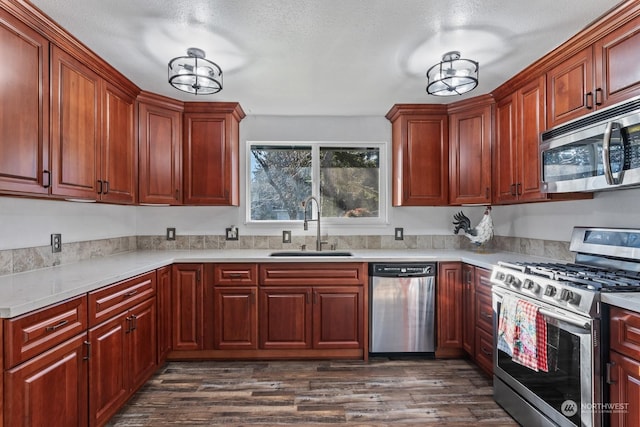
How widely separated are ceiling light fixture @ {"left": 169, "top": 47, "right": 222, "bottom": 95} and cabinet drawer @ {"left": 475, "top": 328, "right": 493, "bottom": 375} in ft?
8.91

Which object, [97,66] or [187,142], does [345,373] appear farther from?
[97,66]

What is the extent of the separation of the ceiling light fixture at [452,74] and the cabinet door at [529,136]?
505mm

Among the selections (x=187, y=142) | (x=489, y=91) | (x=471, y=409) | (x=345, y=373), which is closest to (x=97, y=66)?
(x=187, y=142)

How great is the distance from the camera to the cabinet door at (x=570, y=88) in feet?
6.42

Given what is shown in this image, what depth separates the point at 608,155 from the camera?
167cm

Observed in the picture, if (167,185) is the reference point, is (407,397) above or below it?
below

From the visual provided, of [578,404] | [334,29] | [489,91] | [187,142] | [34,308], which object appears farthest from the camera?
[187,142]

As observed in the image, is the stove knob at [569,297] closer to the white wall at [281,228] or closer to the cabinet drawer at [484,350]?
the white wall at [281,228]

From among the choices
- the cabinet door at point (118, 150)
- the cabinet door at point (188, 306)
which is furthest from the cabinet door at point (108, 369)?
the cabinet door at point (118, 150)

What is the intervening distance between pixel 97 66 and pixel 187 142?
3.15ft

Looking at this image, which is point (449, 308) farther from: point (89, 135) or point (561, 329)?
point (89, 135)

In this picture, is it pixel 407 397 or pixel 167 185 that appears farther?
pixel 167 185

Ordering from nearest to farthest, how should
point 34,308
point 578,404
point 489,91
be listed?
point 34,308
point 578,404
point 489,91

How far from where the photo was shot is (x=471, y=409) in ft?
7.05
